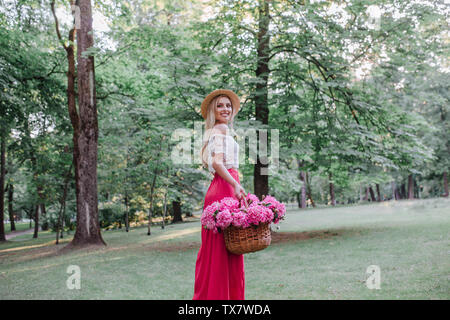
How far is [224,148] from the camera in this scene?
3.74m

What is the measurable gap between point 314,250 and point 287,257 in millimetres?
1307

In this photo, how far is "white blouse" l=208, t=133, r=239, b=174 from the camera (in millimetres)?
3738

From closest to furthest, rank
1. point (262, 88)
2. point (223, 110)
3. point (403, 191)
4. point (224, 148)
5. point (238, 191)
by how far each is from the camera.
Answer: point (238, 191), point (224, 148), point (223, 110), point (262, 88), point (403, 191)

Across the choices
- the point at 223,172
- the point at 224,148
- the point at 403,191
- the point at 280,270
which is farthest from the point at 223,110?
the point at 403,191

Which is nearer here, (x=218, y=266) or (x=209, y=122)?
(x=218, y=266)

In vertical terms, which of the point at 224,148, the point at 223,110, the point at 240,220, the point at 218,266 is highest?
the point at 223,110

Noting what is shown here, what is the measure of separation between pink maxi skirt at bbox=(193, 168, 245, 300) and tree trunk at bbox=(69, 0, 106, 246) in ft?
33.1

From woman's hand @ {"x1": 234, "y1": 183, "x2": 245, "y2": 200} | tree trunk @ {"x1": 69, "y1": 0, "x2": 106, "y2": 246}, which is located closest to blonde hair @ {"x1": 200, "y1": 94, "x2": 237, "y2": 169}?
woman's hand @ {"x1": 234, "y1": 183, "x2": 245, "y2": 200}

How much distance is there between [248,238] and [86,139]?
10.8m

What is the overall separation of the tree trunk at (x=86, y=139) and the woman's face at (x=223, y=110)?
9863 mm

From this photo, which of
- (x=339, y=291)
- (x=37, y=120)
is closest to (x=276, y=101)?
(x=339, y=291)

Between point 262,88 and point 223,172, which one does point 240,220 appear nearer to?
point 223,172

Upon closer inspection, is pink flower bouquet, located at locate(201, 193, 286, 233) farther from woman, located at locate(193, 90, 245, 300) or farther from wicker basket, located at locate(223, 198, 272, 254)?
woman, located at locate(193, 90, 245, 300)

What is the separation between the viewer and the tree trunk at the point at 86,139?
12.6 meters
